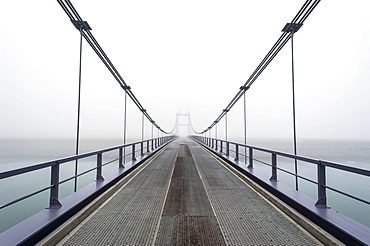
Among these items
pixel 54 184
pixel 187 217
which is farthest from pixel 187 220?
pixel 54 184

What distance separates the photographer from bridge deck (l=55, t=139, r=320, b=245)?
232cm

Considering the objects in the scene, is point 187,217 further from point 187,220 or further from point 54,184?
point 54,184

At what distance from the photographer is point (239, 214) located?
3051 mm

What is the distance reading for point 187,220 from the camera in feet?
9.27

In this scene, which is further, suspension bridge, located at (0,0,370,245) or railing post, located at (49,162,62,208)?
railing post, located at (49,162,62,208)

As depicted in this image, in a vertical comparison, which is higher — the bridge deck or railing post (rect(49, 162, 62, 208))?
railing post (rect(49, 162, 62, 208))

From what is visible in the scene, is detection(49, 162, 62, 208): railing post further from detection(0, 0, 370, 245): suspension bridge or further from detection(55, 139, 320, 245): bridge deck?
detection(55, 139, 320, 245): bridge deck

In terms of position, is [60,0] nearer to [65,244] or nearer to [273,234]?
[65,244]

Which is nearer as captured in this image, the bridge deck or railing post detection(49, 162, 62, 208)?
the bridge deck

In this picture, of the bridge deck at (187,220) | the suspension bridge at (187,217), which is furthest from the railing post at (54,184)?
the bridge deck at (187,220)

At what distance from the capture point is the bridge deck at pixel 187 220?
2.32 m

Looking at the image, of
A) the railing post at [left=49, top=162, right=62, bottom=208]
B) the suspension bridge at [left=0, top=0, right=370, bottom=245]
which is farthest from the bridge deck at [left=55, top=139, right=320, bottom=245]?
the railing post at [left=49, top=162, right=62, bottom=208]

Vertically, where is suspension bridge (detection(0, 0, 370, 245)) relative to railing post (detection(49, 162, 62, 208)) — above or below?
below

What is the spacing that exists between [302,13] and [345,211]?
9.98m
